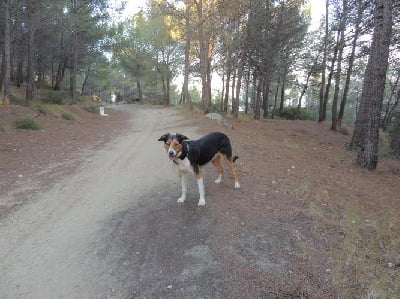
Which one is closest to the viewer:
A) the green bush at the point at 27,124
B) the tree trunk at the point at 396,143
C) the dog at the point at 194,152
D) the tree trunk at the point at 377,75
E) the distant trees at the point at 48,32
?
the dog at the point at 194,152

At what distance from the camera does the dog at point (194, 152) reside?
17.4ft

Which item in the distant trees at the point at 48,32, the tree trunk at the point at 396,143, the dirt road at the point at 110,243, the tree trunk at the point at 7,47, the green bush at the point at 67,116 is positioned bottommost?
the dirt road at the point at 110,243

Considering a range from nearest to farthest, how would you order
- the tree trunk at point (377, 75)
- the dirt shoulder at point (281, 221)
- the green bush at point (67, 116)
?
the dirt shoulder at point (281, 221), the tree trunk at point (377, 75), the green bush at point (67, 116)

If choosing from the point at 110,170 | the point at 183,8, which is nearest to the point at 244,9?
the point at 183,8

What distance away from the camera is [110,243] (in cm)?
495

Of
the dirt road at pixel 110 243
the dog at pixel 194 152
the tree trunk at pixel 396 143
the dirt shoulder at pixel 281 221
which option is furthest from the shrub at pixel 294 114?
the dog at pixel 194 152

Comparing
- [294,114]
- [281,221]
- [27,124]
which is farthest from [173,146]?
[294,114]

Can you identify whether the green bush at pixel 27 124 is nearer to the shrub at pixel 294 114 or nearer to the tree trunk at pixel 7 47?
the tree trunk at pixel 7 47

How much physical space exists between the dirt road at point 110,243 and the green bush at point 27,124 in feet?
21.1

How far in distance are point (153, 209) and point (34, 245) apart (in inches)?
81.2

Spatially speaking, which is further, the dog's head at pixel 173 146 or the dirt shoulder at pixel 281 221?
the dog's head at pixel 173 146

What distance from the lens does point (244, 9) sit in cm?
1844

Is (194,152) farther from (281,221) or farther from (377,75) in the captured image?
(377,75)

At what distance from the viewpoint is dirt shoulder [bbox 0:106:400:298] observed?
392 cm
